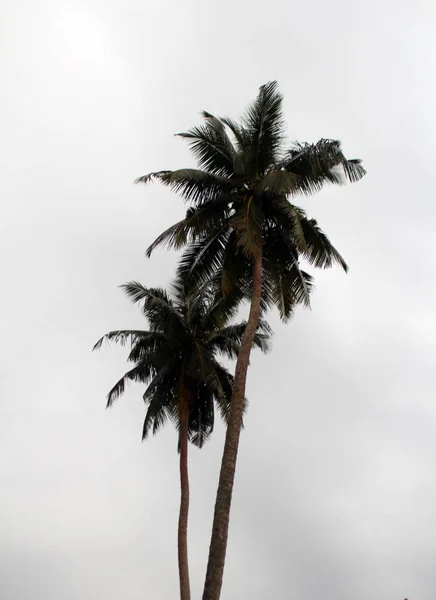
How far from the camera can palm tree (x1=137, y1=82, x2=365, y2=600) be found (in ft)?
63.0

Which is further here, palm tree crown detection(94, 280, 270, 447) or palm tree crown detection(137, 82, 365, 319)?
palm tree crown detection(94, 280, 270, 447)

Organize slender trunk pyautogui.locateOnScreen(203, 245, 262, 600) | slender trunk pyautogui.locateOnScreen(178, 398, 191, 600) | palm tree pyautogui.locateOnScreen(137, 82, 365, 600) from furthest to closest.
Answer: slender trunk pyautogui.locateOnScreen(178, 398, 191, 600)
palm tree pyautogui.locateOnScreen(137, 82, 365, 600)
slender trunk pyautogui.locateOnScreen(203, 245, 262, 600)

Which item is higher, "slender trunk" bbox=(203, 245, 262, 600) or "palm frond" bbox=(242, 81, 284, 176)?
"palm frond" bbox=(242, 81, 284, 176)

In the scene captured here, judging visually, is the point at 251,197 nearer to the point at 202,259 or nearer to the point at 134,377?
the point at 202,259

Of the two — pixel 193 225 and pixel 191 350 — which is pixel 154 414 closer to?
pixel 191 350

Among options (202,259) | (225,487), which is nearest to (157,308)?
(202,259)

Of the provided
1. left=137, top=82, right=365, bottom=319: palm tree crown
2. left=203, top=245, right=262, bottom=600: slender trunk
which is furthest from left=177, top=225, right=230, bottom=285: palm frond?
left=203, top=245, right=262, bottom=600: slender trunk

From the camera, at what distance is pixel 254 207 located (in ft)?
63.3

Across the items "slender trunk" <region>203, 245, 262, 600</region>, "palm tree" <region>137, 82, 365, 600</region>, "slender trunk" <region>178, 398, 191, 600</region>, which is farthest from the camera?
"slender trunk" <region>178, 398, 191, 600</region>

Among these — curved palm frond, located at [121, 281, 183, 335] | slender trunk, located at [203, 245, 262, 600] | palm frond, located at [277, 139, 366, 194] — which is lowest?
slender trunk, located at [203, 245, 262, 600]

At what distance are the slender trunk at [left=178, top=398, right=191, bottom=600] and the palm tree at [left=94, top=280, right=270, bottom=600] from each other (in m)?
0.04

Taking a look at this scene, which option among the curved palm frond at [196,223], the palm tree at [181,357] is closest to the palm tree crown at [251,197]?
the curved palm frond at [196,223]

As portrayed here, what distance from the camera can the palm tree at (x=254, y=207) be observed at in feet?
63.0

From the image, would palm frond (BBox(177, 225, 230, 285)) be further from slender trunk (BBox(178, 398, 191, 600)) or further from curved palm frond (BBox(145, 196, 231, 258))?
slender trunk (BBox(178, 398, 191, 600))
